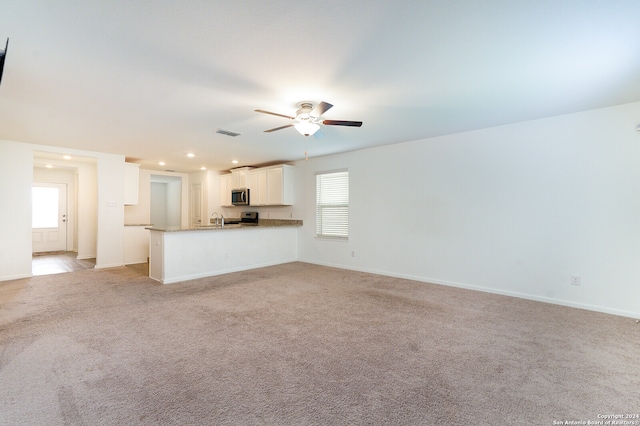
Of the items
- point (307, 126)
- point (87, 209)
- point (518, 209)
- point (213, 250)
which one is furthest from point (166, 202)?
point (518, 209)

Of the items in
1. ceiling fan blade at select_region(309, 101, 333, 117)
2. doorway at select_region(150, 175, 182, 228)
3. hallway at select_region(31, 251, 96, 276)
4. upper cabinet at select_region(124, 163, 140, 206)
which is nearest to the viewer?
ceiling fan blade at select_region(309, 101, 333, 117)

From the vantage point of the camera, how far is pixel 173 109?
3.38m

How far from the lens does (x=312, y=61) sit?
2318mm

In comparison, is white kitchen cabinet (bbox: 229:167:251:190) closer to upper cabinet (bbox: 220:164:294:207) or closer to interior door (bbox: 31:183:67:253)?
upper cabinet (bbox: 220:164:294:207)

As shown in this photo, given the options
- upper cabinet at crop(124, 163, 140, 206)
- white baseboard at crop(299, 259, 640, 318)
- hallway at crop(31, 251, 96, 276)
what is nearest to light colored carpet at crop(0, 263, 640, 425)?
white baseboard at crop(299, 259, 640, 318)

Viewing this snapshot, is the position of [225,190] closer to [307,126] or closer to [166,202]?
[166,202]

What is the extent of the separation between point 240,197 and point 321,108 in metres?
5.31

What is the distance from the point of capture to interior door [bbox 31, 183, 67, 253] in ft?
25.8

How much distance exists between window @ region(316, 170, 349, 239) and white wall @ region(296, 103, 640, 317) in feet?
1.45

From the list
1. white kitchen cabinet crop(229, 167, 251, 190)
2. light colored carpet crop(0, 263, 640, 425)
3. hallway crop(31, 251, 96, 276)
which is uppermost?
white kitchen cabinet crop(229, 167, 251, 190)

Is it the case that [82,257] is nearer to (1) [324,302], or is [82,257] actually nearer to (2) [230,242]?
(2) [230,242]

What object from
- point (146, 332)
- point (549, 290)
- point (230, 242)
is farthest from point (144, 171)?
point (549, 290)

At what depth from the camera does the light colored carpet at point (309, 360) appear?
1723 mm

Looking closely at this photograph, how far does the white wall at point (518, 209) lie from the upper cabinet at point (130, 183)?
17.3 feet
